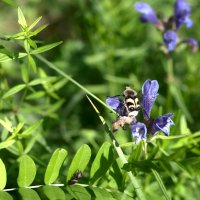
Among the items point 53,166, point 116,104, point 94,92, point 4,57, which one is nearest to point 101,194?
point 53,166

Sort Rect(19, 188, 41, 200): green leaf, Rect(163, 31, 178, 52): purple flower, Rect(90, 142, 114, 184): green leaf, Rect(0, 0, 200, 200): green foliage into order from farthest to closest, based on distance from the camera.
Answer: Rect(163, 31, 178, 52): purple flower
Rect(0, 0, 200, 200): green foliage
Rect(90, 142, 114, 184): green leaf
Rect(19, 188, 41, 200): green leaf

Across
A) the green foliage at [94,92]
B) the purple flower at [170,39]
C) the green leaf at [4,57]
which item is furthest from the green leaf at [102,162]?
the purple flower at [170,39]

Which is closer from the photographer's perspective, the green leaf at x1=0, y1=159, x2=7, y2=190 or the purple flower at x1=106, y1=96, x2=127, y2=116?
the green leaf at x1=0, y1=159, x2=7, y2=190

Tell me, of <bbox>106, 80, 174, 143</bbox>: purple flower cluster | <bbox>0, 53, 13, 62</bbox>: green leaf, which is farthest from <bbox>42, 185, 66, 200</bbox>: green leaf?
<bbox>0, 53, 13, 62</bbox>: green leaf

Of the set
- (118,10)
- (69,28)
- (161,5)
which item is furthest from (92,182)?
(69,28)

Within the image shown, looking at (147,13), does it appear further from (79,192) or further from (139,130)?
(79,192)

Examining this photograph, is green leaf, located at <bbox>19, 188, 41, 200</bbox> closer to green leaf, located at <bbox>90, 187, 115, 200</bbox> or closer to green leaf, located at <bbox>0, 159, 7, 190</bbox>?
green leaf, located at <bbox>0, 159, 7, 190</bbox>

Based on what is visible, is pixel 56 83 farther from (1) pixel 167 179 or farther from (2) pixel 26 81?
(1) pixel 167 179
